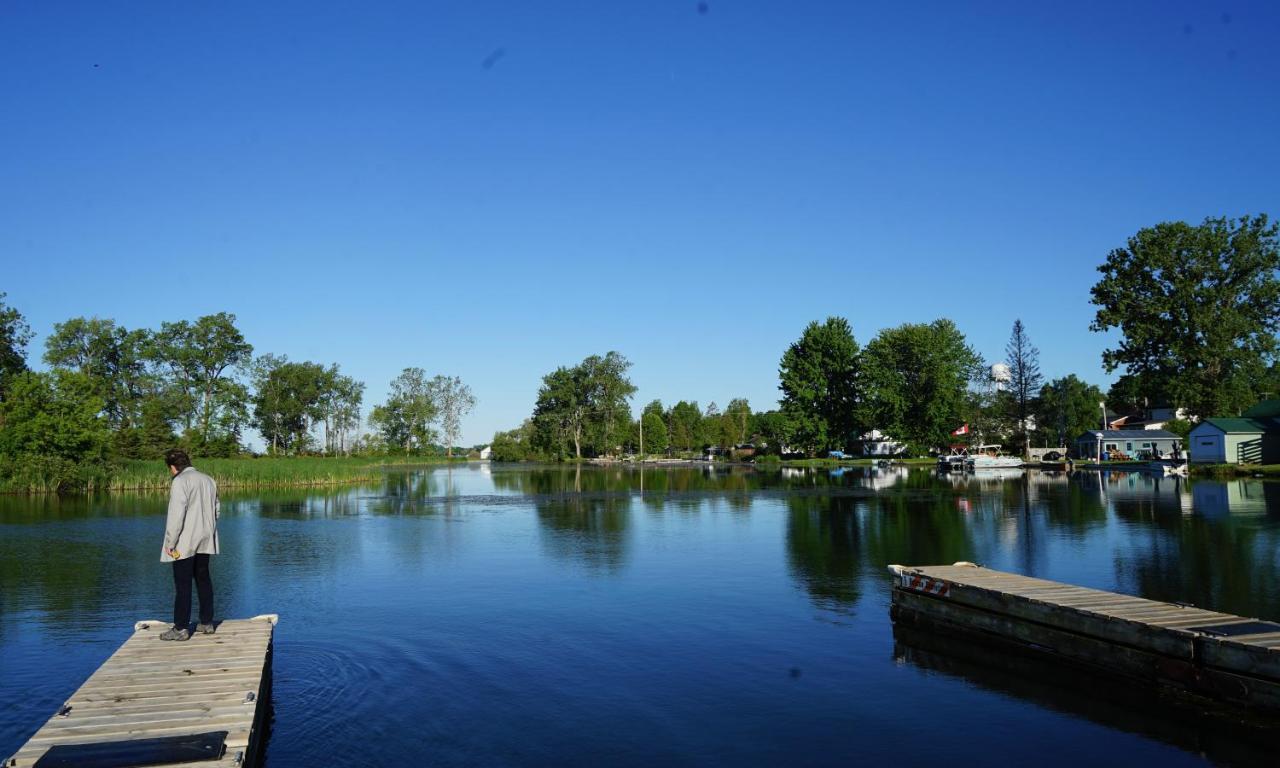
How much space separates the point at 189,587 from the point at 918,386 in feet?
301

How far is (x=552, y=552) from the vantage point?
82.7ft

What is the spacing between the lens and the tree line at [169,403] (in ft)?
171

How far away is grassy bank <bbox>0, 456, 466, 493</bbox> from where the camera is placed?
5134 centimetres

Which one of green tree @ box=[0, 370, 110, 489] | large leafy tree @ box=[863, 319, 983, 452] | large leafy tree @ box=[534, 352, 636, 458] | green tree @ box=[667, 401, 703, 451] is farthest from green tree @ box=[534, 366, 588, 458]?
green tree @ box=[0, 370, 110, 489]

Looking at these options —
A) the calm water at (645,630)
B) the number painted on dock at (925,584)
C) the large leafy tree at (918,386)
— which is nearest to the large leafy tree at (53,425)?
the calm water at (645,630)

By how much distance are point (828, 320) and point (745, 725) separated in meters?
96.4

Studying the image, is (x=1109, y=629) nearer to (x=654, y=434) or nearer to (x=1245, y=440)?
(x=1245, y=440)

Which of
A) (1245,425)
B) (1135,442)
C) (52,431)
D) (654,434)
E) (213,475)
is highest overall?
(52,431)

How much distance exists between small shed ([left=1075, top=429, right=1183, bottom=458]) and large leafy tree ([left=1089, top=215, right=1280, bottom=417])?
43.9 feet

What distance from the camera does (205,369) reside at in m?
92.2

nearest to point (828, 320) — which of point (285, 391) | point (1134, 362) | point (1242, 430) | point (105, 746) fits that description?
point (1134, 362)

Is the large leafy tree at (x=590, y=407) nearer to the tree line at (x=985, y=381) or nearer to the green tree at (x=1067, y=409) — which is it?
the tree line at (x=985, y=381)

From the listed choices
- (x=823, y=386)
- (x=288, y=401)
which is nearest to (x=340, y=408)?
(x=288, y=401)

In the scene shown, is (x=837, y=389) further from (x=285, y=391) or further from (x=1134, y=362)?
(x=285, y=391)
